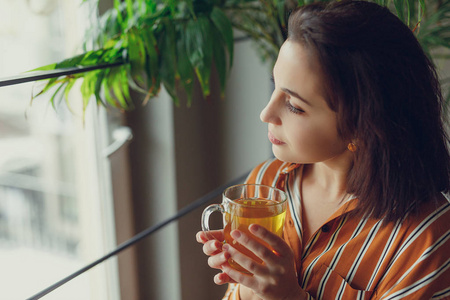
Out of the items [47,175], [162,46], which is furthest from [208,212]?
[47,175]

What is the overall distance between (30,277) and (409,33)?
1.37 metres

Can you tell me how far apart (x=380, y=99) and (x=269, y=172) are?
358 mm

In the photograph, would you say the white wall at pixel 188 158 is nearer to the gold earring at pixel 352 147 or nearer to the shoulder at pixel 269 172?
the shoulder at pixel 269 172

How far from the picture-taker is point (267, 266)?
75 cm

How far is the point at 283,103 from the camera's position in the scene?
817 mm

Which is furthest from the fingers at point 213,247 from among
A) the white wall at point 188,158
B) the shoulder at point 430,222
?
the white wall at point 188,158

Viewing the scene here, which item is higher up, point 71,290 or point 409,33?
point 409,33

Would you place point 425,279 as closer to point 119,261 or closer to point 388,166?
point 388,166

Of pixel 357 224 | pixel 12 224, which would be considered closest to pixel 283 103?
pixel 357 224

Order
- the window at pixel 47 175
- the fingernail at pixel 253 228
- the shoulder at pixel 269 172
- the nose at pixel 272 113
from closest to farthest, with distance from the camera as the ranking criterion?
the fingernail at pixel 253 228 → the nose at pixel 272 113 → the shoulder at pixel 269 172 → the window at pixel 47 175

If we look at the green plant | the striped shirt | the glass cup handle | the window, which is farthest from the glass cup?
the window

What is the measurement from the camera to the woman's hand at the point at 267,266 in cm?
72

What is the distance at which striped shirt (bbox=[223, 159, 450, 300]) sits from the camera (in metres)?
0.79

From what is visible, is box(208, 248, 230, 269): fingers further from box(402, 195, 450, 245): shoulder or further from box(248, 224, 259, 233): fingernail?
box(402, 195, 450, 245): shoulder
